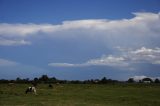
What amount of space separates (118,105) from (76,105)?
3889 millimetres

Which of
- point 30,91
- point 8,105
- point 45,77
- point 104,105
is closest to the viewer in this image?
point 8,105

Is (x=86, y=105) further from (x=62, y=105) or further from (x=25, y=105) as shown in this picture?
(x=25, y=105)

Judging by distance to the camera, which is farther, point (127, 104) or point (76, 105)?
point (127, 104)

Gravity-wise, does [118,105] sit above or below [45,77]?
below

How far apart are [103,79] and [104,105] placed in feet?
413

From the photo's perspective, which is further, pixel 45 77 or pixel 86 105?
pixel 45 77

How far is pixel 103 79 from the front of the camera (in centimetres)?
15650

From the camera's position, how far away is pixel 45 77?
155 metres

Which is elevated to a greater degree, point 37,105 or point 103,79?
point 103,79

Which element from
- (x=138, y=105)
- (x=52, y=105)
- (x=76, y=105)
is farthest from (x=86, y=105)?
(x=138, y=105)

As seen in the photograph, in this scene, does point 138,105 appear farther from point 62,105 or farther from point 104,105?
point 62,105

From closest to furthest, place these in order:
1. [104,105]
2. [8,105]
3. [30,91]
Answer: [8,105]
[104,105]
[30,91]

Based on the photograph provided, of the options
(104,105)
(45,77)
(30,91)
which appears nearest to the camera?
(104,105)

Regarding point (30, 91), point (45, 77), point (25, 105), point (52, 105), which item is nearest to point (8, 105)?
point (25, 105)
